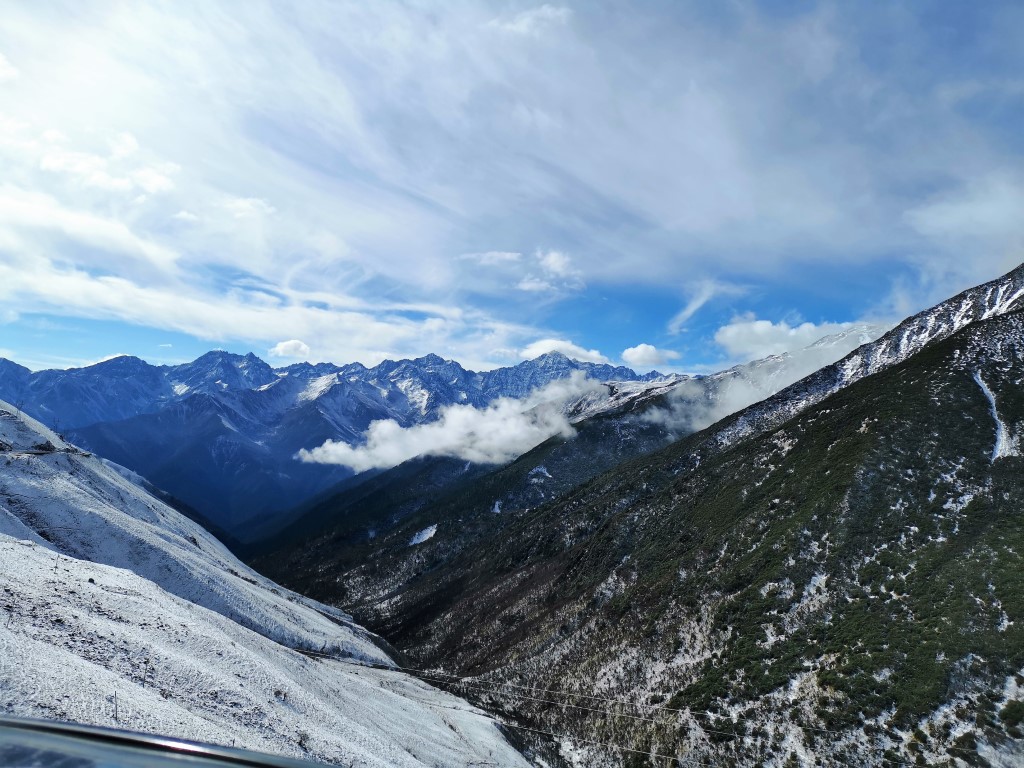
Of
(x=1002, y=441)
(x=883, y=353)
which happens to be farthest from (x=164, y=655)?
(x=883, y=353)

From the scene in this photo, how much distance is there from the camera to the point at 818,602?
211 feet

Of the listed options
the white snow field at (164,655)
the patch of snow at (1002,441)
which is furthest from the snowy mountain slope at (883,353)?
the white snow field at (164,655)

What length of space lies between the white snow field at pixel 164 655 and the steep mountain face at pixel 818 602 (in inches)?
857

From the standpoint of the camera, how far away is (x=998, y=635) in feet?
159

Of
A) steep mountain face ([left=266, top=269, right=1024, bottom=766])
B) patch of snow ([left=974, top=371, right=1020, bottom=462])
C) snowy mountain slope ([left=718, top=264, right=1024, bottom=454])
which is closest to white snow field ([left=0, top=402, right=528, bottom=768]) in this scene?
steep mountain face ([left=266, top=269, right=1024, bottom=766])

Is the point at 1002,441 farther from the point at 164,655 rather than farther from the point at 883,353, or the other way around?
the point at 164,655

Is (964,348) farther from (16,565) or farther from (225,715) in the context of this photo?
(16,565)

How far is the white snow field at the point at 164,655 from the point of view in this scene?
2414 centimetres

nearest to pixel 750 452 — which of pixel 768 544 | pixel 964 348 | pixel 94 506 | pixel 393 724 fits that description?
pixel 768 544

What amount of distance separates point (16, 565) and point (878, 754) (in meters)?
76.3

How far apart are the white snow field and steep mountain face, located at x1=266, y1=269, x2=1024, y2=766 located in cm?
2176

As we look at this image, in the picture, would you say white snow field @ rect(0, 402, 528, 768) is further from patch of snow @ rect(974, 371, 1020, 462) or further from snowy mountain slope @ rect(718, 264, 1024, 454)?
snowy mountain slope @ rect(718, 264, 1024, 454)

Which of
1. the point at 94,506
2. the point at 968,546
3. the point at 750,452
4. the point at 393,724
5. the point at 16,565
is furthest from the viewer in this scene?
the point at 750,452

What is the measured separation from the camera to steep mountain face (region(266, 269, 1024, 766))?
4909cm
